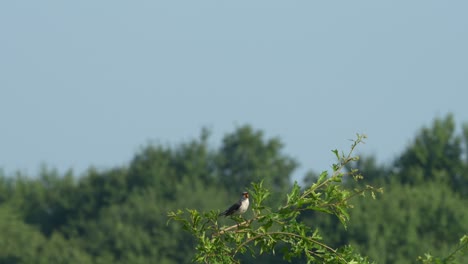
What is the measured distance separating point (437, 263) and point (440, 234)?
233ft

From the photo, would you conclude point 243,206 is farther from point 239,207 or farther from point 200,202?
point 200,202

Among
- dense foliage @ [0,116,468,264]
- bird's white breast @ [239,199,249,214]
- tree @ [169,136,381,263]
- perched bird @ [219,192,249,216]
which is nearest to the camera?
tree @ [169,136,381,263]

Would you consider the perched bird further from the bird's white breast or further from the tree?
the tree

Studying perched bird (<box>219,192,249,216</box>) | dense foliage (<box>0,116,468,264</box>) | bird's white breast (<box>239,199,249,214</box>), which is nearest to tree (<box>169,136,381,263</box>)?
perched bird (<box>219,192,249,216</box>)

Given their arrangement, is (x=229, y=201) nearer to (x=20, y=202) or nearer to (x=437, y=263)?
(x=20, y=202)

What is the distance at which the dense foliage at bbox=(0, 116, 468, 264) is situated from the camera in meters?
80.1

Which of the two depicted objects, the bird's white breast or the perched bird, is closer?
the perched bird

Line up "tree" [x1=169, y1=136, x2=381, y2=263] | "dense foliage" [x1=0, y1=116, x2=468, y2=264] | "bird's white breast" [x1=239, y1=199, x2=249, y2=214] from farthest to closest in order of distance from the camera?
"dense foliage" [x1=0, y1=116, x2=468, y2=264]
"bird's white breast" [x1=239, y1=199, x2=249, y2=214]
"tree" [x1=169, y1=136, x2=381, y2=263]

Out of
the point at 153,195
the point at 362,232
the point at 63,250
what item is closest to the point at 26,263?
the point at 63,250

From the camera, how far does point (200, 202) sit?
106m

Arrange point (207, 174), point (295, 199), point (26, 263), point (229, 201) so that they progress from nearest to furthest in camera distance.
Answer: point (295, 199)
point (26, 263)
point (229, 201)
point (207, 174)

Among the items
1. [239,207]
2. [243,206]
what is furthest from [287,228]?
[243,206]

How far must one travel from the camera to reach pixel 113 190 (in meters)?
113

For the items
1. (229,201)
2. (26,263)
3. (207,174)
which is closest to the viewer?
(26,263)
